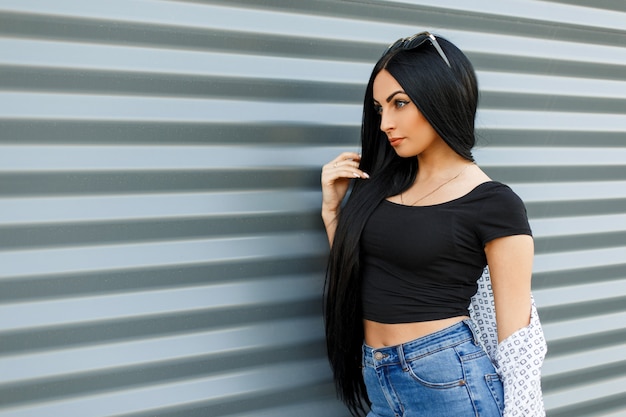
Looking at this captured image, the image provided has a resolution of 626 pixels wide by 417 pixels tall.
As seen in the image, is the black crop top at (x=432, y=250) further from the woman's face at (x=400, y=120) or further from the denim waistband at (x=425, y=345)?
the woman's face at (x=400, y=120)

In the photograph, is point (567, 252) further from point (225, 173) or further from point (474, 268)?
point (225, 173)

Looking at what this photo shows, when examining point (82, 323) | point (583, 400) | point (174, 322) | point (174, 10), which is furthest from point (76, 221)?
point (583, 400)

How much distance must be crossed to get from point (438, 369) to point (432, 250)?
14.4 inches

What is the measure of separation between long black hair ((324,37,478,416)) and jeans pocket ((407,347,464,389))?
31 cm

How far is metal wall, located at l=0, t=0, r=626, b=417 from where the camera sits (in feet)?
6.88

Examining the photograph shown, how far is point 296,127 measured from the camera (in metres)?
2.54

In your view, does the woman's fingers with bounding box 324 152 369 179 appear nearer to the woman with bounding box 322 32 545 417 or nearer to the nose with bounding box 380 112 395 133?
the woman with bounding box 322 32 545 417

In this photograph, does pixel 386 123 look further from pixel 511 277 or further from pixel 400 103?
pixel 511 277

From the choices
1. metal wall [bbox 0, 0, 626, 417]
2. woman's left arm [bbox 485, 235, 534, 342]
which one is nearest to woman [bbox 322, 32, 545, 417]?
woman's left arm [bbox 485, 235, 534, 342]

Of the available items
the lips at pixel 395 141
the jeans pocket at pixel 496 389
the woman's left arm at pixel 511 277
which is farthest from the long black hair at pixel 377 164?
the jeans pocket at pixel 496 389

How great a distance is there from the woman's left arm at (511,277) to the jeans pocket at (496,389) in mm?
133

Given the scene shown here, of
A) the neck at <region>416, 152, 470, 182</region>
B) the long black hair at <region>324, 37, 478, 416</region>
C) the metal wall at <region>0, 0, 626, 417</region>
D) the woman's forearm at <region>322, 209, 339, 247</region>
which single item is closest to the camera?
the metal wall at <region>0, 0, 626, 417</region>

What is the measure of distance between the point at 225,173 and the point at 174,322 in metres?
0.52

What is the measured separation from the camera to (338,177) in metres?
2.46
